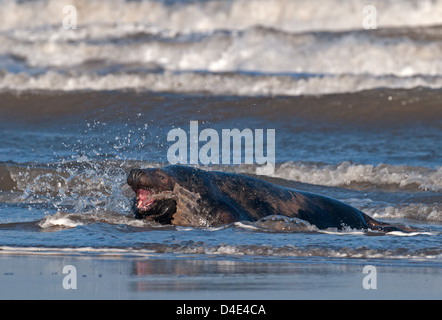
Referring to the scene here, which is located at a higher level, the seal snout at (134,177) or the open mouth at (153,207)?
the seal snout at (134,177)

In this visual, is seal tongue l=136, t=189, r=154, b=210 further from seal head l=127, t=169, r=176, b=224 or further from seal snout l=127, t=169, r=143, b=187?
seal snout l=127, t=169, r=143, b=187

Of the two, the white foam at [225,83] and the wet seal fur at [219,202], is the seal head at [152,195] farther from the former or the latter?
the white foam at [225,83]

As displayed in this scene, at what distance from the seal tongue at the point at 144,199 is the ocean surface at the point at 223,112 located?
0.48ft

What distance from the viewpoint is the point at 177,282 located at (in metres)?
4.18

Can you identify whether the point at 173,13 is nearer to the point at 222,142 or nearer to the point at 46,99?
the point at 46,99

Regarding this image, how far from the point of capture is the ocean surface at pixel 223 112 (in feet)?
18.9

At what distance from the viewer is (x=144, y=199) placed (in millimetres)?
6000

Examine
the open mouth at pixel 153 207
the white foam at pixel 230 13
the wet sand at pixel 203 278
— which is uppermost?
the white foam at pixel 230 13

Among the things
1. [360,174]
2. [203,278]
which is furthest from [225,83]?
[203,278]

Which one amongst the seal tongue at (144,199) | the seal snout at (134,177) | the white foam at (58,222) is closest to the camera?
the seal snout at (134,177)

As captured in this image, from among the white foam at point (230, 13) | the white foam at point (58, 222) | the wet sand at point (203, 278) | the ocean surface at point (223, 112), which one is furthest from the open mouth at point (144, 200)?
the white foam at point (230, 13)

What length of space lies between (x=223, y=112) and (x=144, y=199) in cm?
734

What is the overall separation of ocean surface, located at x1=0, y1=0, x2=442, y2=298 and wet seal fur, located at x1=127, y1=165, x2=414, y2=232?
198mm

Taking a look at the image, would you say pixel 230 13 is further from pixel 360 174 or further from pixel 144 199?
pixel 144 199
